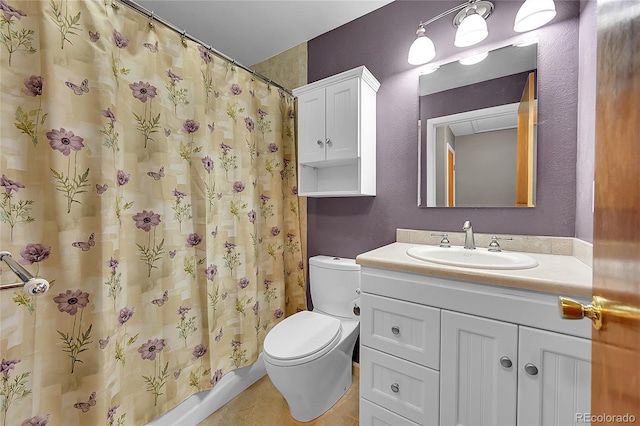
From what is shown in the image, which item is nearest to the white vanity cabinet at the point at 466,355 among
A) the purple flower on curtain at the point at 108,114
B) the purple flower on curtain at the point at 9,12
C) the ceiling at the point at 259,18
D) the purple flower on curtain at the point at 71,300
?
the purple flower on curtain at the point at 71,300

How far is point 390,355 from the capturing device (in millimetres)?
1062

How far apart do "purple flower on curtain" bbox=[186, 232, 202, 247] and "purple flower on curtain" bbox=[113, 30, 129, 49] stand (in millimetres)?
876

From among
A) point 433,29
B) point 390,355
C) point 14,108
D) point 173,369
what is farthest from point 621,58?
point 173,369

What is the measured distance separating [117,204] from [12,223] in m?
0.29

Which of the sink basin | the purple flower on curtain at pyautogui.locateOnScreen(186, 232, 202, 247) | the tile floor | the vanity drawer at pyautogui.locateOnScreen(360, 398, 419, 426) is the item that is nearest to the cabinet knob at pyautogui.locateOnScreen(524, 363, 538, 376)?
the sink basin

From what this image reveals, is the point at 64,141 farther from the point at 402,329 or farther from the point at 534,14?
the point at 534,14

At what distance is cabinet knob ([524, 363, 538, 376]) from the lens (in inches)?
31.1

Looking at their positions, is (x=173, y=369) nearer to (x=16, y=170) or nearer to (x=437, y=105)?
(x=16, y=170)

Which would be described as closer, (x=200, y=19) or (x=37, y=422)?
(x=37, y=422)

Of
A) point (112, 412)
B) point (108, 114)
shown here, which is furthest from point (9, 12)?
point (112, 412)

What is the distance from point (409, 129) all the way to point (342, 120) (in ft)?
1.34

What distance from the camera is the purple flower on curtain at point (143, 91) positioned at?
1.13m

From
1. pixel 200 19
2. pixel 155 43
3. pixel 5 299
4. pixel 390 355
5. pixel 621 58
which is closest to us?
pixel 621 58

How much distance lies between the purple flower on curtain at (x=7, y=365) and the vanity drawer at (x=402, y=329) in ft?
4.07
